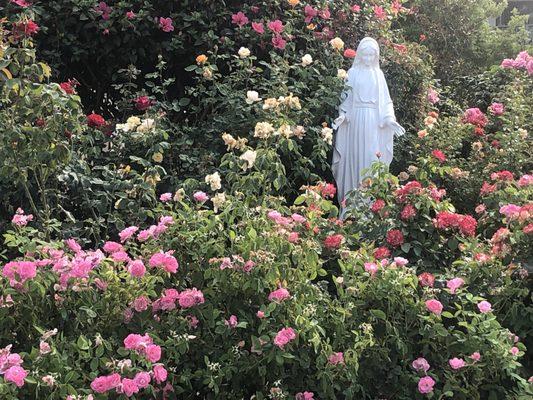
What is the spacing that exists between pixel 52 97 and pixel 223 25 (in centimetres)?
267

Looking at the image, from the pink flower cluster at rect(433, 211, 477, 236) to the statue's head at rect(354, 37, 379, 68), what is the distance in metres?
1.84

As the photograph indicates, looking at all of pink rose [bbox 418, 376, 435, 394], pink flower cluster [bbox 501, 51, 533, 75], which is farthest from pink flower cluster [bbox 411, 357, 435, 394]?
pink flower cluster [bbox 501, 51, 533, 75]

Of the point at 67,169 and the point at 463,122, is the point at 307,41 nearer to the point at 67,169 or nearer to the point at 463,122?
the point at 463,122

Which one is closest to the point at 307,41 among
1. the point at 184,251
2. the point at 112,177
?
the point at 112,177

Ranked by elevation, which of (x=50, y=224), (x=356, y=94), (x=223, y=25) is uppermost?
(x=223, y=25)

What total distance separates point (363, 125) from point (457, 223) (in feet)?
5.29

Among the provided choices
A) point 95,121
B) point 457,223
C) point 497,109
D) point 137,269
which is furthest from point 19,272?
point 497,109

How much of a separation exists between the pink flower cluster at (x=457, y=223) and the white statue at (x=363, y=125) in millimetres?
1430

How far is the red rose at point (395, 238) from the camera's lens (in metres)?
3.49

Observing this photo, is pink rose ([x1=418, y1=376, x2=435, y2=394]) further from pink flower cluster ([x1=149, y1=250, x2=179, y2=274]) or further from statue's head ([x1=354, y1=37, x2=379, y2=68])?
statue's head ([x1=354, y1=37, x2=379, y2=68])

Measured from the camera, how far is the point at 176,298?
8.84 ft

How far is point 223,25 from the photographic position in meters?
5.79

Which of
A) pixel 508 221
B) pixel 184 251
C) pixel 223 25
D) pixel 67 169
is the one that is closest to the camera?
pixel 184 251

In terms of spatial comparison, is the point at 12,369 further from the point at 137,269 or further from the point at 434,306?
the point at 434,306
